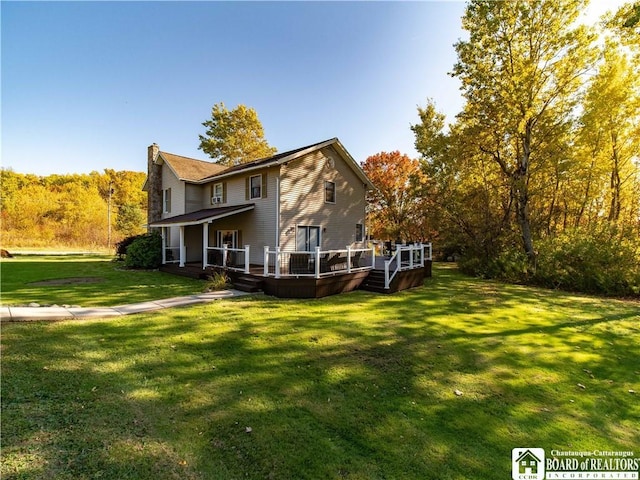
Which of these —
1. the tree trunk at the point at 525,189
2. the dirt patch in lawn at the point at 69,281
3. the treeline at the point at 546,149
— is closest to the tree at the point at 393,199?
the treeline at the point at 546,149

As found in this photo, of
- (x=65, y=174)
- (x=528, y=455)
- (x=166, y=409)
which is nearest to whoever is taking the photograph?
(x=528, y=455)

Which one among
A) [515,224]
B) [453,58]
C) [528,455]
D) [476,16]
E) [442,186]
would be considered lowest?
[528,455]

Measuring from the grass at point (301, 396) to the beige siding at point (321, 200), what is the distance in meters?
7.23

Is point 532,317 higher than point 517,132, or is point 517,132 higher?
point 517,132

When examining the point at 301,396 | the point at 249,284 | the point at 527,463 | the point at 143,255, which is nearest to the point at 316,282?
the point at 249,284

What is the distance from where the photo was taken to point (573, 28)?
47.3ft

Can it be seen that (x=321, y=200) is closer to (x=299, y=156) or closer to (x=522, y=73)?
(x=299, y=156)

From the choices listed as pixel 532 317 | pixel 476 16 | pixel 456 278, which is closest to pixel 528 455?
pixel 532 317

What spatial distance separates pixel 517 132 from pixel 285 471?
18653 millimetres

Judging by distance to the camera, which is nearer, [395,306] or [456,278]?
[395,306]

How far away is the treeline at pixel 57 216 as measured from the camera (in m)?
31.3

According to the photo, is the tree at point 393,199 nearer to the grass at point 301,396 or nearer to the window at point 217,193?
the window at point 217,193

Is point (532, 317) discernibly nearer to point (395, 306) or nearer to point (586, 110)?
point (395, 306)

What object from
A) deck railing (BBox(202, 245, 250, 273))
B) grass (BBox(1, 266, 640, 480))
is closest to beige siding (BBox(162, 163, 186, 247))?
deck railing (BBox(202, 245, 250, 273))
